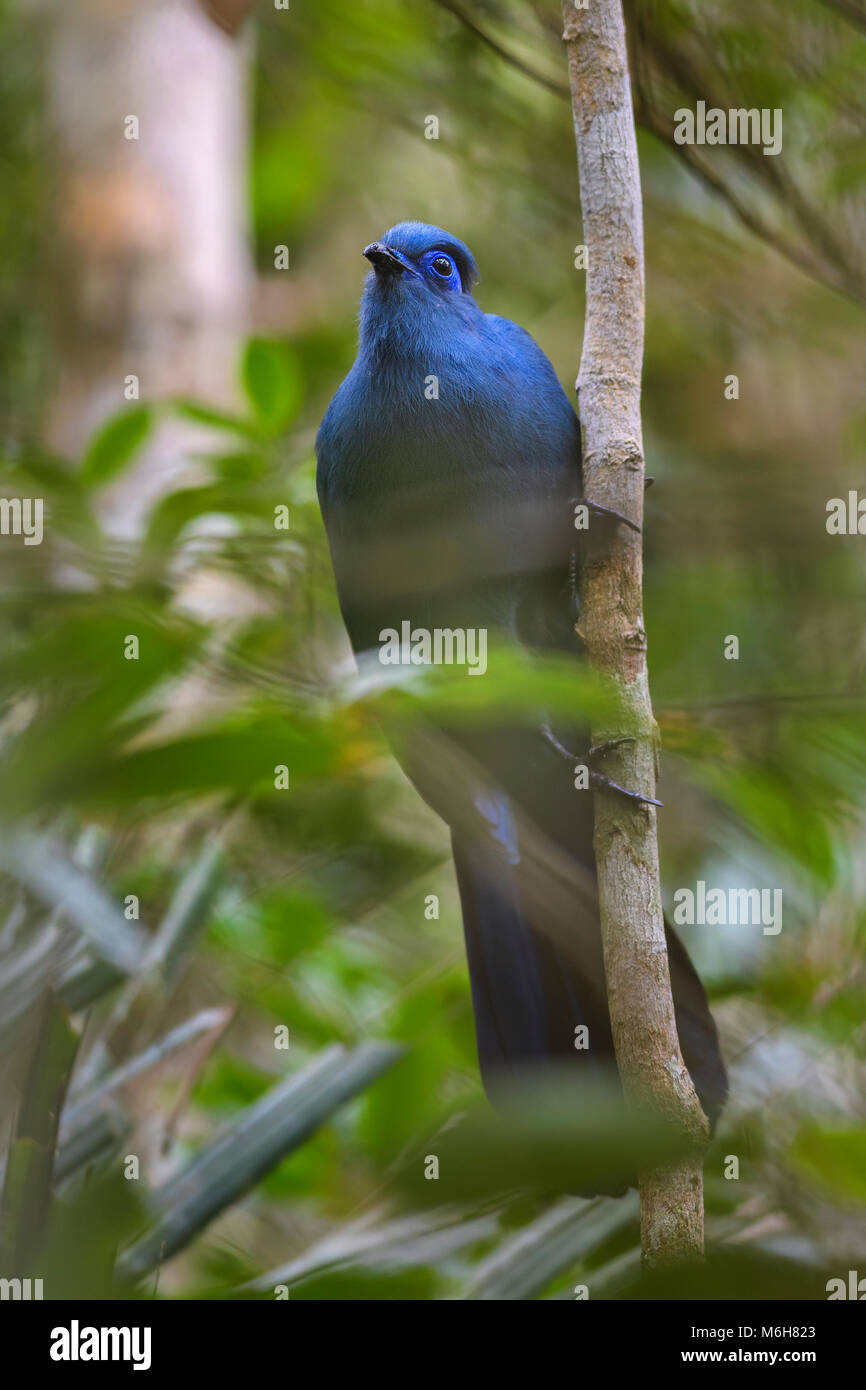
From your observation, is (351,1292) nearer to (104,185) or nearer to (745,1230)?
(745,1230)

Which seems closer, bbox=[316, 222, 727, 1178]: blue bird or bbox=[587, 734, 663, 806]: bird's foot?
bbox=[587, 734, 663, 806]: bird's foot

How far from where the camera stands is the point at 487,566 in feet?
8.48

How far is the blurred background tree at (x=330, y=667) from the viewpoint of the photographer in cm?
144

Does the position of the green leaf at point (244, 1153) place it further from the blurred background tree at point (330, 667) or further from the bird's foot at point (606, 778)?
the bird's foot at point (606, 778)

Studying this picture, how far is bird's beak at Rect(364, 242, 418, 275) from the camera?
2777 millimetres

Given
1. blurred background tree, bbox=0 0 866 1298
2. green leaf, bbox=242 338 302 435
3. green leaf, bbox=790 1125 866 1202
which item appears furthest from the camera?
green leaf, bbox=242 338 302 435

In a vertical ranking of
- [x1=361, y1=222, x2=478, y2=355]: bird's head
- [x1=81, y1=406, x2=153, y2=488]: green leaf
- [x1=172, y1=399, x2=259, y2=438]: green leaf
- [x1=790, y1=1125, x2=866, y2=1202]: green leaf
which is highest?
[x1=361, y1=222, x2=478, y2=355]: bird's head

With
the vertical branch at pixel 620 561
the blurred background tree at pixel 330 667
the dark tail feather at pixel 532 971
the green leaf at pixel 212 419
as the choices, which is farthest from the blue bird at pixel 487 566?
the green leaf at pixel 212 419

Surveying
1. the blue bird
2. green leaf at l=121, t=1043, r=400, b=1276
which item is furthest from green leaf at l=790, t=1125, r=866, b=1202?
green leaf at l=121, t=1043, r=400, b=1276

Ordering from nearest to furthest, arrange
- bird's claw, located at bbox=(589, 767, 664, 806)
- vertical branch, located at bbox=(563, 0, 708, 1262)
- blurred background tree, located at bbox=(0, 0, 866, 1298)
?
1. blurred background tree, located at bbox=(0, 0, 866, 1298)
2. vertical branch, located at bbox=(563, 0, 708, 1262)
3. bird's claw, located at bbox=(589, 767, 664, 806)

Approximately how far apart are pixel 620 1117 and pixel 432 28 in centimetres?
270

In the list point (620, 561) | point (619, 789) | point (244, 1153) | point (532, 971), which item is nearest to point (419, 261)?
point (620, 561)

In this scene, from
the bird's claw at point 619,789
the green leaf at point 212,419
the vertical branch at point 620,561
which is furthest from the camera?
the green leaf at point 212,419

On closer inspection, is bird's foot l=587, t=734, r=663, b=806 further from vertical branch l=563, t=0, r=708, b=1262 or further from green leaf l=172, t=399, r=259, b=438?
green leaf l=172, t=399, r=259, b=438
